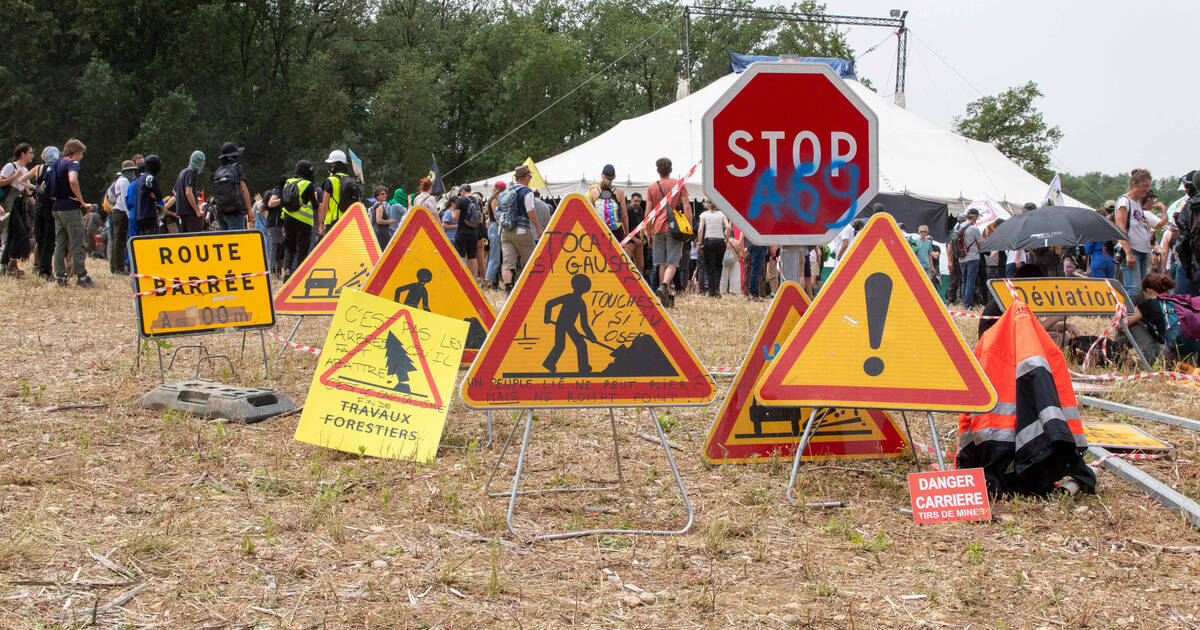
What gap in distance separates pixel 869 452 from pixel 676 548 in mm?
1619

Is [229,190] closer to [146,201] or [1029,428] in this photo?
[146,201]

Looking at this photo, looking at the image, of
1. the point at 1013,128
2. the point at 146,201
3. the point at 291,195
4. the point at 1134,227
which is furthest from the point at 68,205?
the point at 1013,128

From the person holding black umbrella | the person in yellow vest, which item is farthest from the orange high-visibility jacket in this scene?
the person in yellow vest

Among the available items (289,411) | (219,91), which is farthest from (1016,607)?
(219,91)

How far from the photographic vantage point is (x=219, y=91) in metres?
51.1

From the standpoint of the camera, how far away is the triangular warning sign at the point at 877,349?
445 cm

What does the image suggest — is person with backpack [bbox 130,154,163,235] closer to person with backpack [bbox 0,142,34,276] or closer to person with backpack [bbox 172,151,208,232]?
person with backpack [bbox 172,151,208,232]

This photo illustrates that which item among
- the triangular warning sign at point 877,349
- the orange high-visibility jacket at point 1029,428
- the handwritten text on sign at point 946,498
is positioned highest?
the triangular warning sign at point 877,349

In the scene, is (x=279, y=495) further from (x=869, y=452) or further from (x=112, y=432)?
(x=869, y=452)

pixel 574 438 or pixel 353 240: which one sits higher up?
pixel 353 240

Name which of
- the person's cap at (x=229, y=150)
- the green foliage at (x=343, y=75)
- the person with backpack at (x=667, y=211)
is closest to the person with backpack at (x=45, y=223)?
the person's cap at (x=229, y=150)

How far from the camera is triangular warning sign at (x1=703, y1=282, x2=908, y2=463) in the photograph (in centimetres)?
499

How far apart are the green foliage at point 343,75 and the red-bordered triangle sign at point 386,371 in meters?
42.9

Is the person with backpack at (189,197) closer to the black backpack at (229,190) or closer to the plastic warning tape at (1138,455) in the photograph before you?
the black backpack at (229,190)
